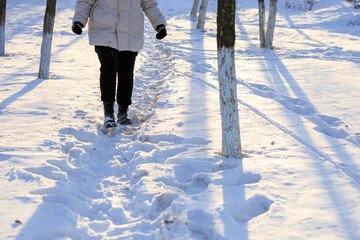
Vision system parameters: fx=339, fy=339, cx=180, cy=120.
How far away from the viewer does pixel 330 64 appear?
7.62 metres

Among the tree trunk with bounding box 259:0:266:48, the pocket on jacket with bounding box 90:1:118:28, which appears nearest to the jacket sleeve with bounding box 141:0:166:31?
the pocket on jacket with bounding box 90:1:118:28

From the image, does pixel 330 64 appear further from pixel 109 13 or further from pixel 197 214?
pixel 197 214

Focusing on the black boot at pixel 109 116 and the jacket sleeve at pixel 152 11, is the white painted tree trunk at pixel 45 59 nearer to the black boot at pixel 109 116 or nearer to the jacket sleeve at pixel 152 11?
the black boot at pixel 109 116

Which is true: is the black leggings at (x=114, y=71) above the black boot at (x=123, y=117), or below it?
above

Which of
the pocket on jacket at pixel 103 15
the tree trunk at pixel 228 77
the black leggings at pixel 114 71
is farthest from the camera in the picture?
the black leggings at pixel 114 71

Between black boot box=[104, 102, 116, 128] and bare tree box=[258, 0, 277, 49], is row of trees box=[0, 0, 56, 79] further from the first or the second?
bare tree box=[258, 0, 277, 49]

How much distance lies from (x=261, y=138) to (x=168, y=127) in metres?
1.07

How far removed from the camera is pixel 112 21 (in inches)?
150

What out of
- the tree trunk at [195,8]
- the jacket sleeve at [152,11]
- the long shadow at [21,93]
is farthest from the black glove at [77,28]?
the tree trunk at [195,8]

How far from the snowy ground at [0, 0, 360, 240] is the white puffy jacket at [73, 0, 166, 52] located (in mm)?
1013

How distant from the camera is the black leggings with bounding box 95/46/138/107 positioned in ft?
12.8

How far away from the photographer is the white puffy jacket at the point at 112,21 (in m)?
3.79

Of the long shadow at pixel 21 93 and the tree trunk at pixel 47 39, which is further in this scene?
the tree trunk at pixel 47 39

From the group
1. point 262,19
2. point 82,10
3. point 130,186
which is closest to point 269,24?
point 262,19
